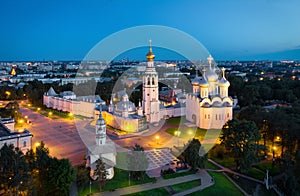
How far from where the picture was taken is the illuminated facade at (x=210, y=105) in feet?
101

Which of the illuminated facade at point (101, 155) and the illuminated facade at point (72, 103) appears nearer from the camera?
the illuminated facade at point (101, 155)

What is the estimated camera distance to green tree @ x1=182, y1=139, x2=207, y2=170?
62.1ft

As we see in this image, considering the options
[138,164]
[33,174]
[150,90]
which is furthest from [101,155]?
[150,90]

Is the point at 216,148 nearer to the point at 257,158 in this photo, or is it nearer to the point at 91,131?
the point at 257,158

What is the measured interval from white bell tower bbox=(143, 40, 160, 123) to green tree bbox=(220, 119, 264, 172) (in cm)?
1280

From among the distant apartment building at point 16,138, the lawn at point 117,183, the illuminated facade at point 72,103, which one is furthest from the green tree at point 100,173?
the illuminated facade at point 72,103

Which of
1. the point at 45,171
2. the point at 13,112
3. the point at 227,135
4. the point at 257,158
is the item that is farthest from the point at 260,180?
the point at 13,112

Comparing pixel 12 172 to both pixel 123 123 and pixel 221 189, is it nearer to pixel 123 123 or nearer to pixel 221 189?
pixel 221 189

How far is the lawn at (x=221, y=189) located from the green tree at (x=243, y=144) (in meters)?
1.89

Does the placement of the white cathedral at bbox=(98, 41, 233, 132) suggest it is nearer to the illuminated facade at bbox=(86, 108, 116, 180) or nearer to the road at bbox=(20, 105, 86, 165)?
the road at bbox=(20, 105, 86, 165)

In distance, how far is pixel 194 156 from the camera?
62.0 ft

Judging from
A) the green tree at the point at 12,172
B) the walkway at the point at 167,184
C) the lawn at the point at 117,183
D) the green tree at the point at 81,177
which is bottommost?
the walkway at the point at 167,184

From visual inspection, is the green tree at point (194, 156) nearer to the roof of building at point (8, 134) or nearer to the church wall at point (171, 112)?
the roof of building at point (8, 134)

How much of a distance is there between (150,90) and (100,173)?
1720 cm
